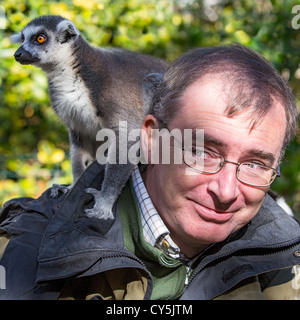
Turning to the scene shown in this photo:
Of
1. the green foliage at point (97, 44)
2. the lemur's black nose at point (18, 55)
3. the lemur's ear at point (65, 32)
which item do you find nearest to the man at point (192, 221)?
the lemur's black nose at point (18, 55)

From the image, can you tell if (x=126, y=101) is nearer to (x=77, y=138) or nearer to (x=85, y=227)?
(x=77, y=138)

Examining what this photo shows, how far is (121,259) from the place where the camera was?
126 cm

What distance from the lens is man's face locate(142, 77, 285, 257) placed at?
1.28 m

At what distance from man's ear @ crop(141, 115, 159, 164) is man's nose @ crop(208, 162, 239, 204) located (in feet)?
0.96

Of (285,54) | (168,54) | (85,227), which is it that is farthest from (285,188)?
(85,227)

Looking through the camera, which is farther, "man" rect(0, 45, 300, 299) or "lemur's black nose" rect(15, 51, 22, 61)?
"lemur's black nose" rect(15, 51, 22, 61)

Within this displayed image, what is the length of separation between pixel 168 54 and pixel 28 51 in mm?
2155

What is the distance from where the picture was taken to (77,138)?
8.63ft

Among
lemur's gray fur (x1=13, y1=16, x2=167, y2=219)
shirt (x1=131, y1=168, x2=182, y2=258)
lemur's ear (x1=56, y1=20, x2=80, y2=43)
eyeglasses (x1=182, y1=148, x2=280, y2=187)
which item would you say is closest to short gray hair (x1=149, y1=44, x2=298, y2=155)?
eyeglasses (x1=182, y1=148, x2=280, y2=187)

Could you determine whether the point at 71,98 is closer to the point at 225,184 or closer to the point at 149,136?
the point at 149,136

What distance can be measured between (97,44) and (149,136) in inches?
90.8

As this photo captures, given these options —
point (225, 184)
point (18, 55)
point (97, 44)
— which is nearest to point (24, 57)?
point (18, 55)

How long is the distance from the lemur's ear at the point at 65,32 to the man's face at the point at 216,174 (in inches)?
60.2

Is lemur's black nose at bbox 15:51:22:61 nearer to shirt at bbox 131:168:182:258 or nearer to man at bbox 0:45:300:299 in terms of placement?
man at bbox 0:45:300:299
